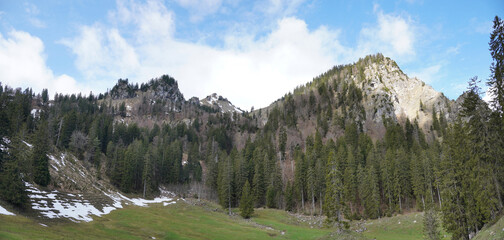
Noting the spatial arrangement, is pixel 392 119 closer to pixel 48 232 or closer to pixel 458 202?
pixel 458 202

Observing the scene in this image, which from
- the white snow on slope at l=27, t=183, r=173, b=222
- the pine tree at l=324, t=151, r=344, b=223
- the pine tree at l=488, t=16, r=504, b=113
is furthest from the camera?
the pine tree at l=324, t=151, r=344, b=223

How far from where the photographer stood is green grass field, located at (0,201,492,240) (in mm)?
30516

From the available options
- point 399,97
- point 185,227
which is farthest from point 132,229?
point 399,97

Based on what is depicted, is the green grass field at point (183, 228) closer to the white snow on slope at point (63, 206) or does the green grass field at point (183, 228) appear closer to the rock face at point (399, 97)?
the white snow on slope at point (63, 206)

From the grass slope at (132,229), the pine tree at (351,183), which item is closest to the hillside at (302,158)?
the pine tree at (351,183)

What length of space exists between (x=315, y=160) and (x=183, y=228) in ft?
194

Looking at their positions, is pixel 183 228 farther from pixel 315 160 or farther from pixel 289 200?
pixel 315 160

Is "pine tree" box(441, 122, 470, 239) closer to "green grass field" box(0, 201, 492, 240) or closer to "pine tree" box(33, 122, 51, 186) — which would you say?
"green grass field" box(0, 201, 492, 240)

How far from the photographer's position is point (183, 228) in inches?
1911

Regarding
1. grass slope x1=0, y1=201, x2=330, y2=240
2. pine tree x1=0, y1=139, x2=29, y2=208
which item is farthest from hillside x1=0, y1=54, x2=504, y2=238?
grass slope x1=0, y1=201, x2=330, y2=240

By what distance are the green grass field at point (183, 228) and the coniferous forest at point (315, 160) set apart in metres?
5.96

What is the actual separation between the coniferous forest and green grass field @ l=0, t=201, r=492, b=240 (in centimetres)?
596

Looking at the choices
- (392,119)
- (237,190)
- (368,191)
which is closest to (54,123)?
(237,190)

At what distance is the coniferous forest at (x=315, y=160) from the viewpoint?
32.3m
